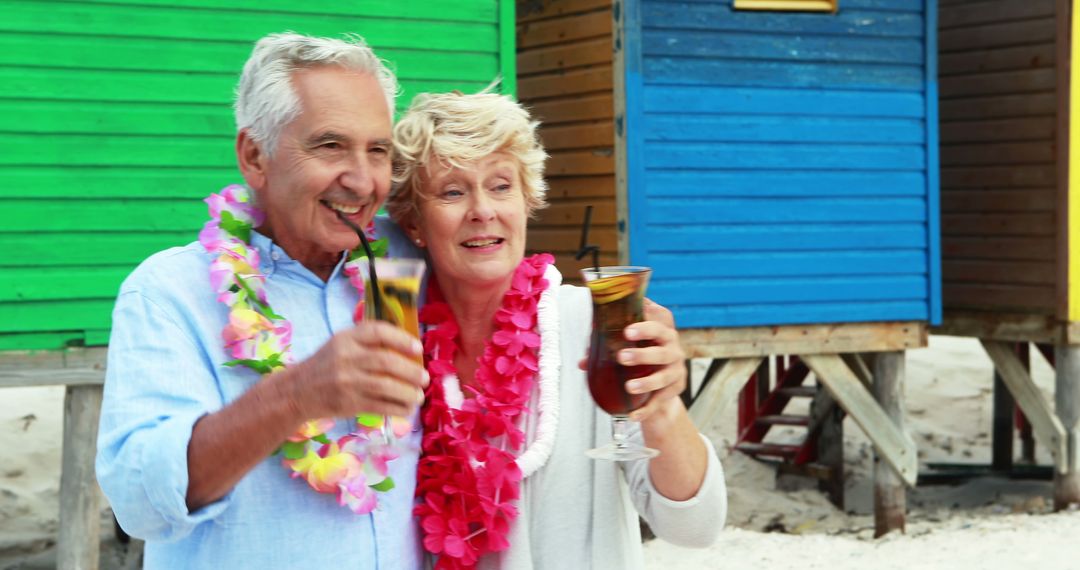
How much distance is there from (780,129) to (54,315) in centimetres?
407

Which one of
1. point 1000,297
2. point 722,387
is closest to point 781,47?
A: point 722,387

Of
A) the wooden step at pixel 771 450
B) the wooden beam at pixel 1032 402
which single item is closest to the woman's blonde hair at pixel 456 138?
the wooden beam at pixel 1032 402

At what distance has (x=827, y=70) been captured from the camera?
7504 millimetres

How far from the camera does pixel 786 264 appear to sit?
293 inches

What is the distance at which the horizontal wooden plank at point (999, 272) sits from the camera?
8398 mm

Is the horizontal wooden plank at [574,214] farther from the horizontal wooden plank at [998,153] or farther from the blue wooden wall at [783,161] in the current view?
the horizontal wooden plank at [998,153]

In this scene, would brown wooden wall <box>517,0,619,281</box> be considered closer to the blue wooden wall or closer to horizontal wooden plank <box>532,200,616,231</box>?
horizontal wooden plank <box>532,200,616,231</box>

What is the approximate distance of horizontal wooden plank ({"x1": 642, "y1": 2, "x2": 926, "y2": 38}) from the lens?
7.04 meters

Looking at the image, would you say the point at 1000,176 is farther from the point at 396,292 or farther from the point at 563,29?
the point at 396,292

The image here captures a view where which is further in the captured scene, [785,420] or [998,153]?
[785,420]

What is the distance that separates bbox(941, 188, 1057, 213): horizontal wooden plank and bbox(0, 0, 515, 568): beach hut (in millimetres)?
4796

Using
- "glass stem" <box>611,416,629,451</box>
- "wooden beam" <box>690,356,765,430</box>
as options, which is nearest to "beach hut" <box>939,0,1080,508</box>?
"wooden beam" <box>690,356,765,430</box>

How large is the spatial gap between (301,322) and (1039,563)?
5862mm

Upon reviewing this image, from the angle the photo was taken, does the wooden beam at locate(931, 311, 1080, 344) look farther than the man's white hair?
Yes
